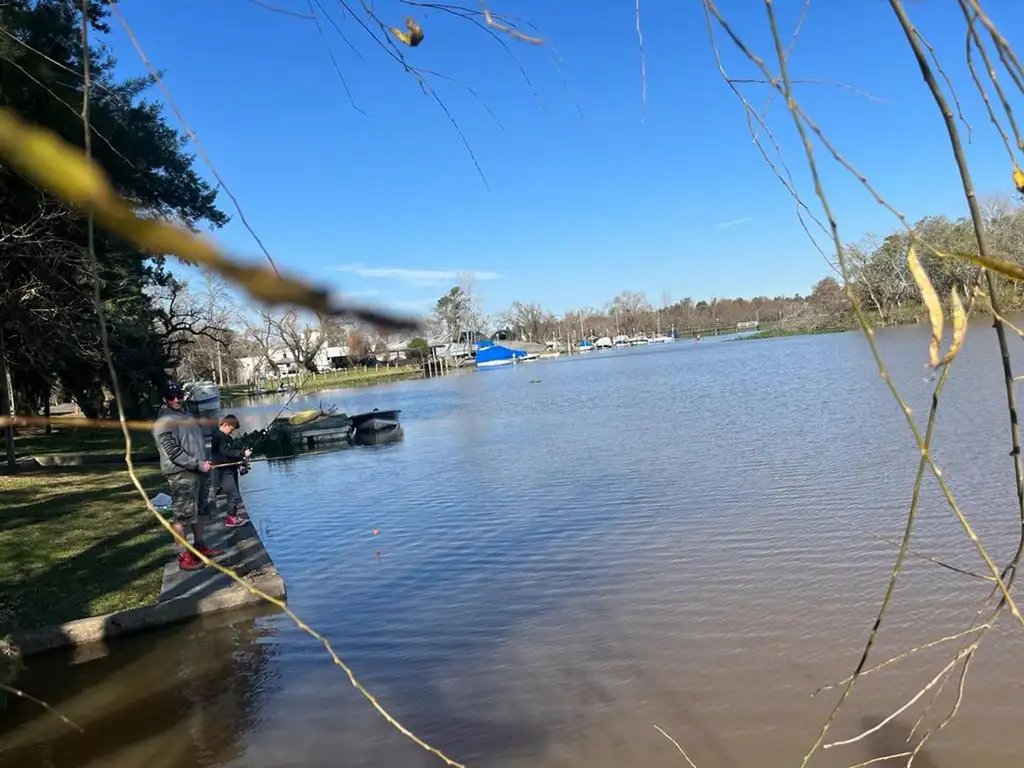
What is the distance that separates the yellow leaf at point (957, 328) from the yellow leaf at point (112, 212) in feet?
2.81

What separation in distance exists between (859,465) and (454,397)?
3695 centimetres

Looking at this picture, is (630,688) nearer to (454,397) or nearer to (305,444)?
(305,444)

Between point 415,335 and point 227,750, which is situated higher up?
point 415,335

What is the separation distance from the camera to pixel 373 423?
28.0 meters

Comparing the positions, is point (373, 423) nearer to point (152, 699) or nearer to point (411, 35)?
point (152, 699)

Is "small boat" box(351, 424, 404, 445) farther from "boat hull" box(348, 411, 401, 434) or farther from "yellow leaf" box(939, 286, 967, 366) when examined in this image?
"yellow leaf" box(939, 286, 967, 366)

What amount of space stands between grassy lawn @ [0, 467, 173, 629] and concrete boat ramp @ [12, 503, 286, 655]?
0.21m

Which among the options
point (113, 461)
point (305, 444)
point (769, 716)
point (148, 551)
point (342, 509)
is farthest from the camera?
point (305, 444)

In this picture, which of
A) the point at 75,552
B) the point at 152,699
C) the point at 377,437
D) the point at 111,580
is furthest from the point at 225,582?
the point at 377,437

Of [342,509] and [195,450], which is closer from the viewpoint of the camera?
[195,450]

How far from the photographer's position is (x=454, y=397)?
49.5 m

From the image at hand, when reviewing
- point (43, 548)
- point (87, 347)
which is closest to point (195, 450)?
point (43, 548)

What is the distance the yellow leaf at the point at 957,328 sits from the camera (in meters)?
1.12

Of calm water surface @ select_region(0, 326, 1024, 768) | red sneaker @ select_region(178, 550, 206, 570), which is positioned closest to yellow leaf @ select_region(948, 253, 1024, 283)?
calm water surface @ select_region(0, 326, 1024, 768)
